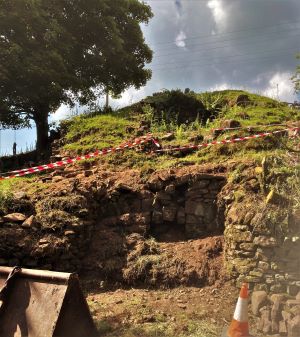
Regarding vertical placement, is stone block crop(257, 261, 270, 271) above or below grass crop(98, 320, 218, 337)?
above

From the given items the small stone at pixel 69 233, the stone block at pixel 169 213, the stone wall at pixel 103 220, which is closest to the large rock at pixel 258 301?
the stone wall at pixel 103 220

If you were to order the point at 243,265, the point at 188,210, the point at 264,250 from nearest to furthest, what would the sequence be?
the point at 264,250, the point at 243,265, the point at 188,210

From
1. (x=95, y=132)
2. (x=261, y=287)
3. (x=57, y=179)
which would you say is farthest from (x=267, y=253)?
(x=95, y=132)

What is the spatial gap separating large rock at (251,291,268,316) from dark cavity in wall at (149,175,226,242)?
1738mm

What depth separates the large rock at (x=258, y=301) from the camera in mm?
5688

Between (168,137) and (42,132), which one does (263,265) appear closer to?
(168,137)

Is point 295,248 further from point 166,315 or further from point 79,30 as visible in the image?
point 79,30

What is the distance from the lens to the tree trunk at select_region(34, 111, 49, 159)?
1525cm

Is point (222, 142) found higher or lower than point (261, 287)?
higher

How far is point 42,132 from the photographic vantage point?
16.5 m

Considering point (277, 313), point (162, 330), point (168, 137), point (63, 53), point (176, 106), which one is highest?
point (63, 53)

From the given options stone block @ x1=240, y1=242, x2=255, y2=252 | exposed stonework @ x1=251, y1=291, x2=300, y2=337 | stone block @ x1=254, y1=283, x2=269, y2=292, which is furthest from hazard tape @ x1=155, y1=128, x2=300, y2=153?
exposed stonework @ x1=251, y1=291, x2=300, y2=337

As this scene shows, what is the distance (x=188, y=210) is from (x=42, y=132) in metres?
10.2

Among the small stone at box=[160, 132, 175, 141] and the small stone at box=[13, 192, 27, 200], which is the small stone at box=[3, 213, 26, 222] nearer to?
the small stone at box=[13, 192, 27, 200]
